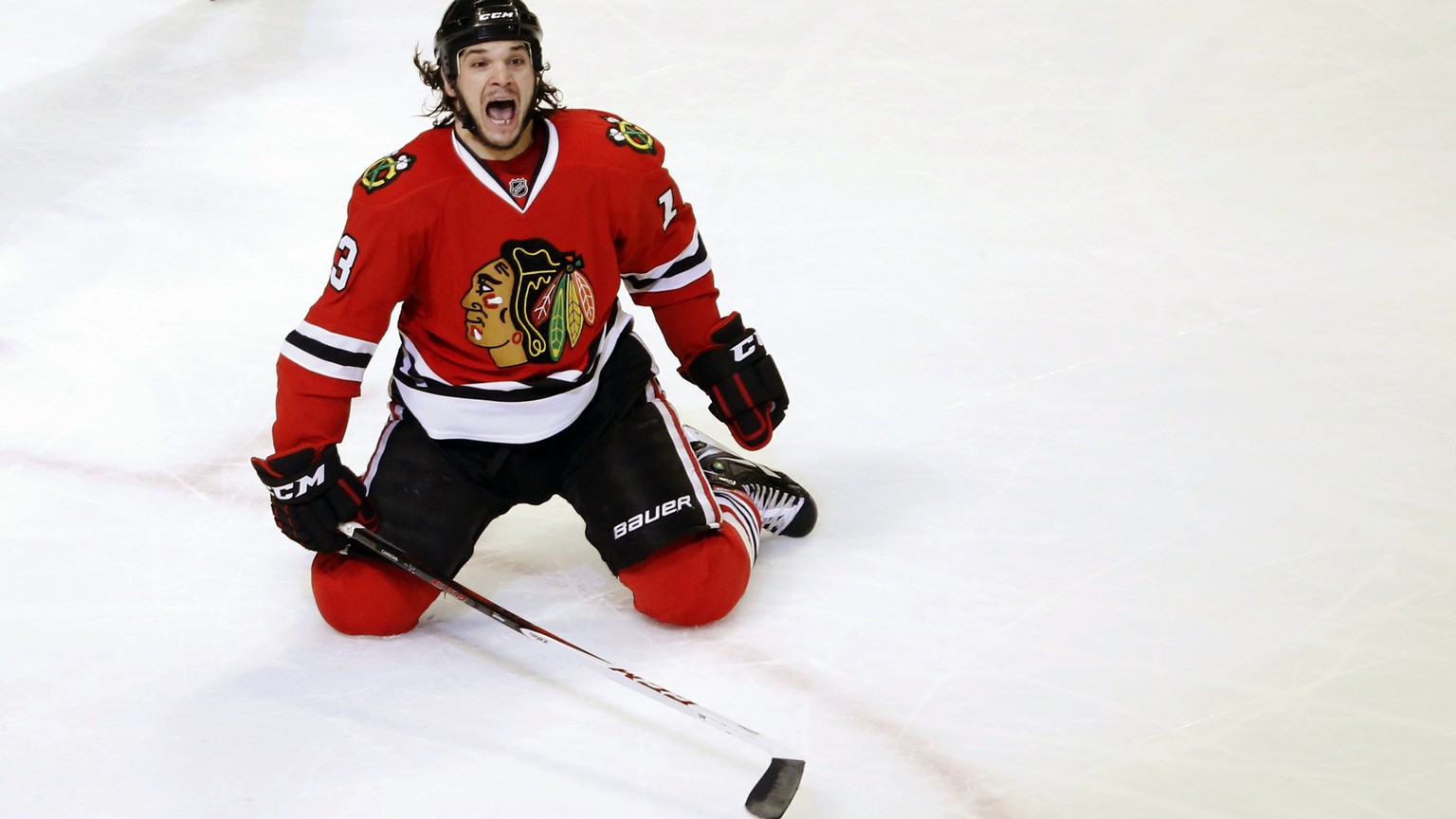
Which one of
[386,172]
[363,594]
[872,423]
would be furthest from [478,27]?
[872,423]

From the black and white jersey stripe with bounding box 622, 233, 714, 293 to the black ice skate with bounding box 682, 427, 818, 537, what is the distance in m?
0.30

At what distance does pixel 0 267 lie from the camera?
346 cm

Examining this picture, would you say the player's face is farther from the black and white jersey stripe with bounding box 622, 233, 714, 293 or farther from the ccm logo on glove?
the ccm logo on glove

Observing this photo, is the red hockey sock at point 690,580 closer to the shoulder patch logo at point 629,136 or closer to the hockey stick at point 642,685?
the hockey stick at point 642,685

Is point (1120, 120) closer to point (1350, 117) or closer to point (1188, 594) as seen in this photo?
point (1350, 117)

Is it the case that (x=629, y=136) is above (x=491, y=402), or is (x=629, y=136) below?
above

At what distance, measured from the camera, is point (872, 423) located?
113 inches

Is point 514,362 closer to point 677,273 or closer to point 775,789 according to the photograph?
point 677,273

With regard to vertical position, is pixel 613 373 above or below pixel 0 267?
above

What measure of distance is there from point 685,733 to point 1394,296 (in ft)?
6.85

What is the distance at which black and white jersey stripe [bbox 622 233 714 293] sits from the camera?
2.34 meters

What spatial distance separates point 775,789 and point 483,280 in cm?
80

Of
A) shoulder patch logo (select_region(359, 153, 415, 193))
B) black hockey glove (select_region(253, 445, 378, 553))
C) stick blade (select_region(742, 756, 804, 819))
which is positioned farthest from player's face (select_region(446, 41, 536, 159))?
stick blade (select_region(742, 756, 804, 819))

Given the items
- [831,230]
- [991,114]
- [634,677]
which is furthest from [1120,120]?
[634,677]
